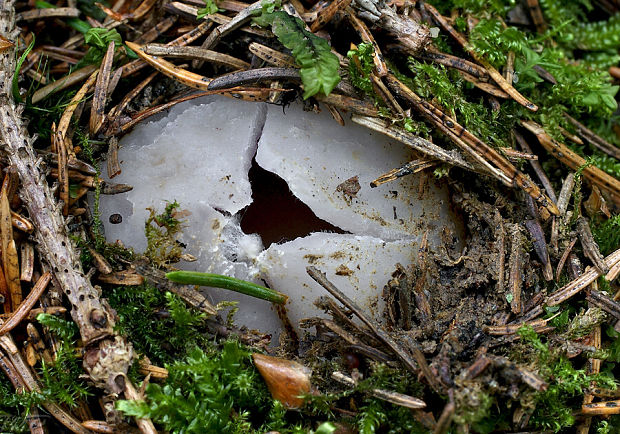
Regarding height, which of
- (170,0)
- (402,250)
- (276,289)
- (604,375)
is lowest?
(604,375)

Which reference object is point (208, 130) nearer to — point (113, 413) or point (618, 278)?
point (113, 413)

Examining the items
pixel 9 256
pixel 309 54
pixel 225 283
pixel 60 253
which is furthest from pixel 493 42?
Result: pixel 9 256

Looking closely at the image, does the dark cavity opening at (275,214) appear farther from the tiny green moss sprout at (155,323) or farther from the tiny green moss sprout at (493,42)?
the tiny green moss sprout at (493,42)

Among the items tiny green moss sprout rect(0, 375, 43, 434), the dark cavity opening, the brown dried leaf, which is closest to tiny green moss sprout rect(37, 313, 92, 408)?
tiny green moss sprout rect(0, 375, 43, 434)

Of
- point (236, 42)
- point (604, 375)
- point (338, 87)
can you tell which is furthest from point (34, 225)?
point (604, 375)

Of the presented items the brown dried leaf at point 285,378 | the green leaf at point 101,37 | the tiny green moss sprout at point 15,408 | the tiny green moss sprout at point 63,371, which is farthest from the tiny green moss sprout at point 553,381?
the green leaf at point 101,37

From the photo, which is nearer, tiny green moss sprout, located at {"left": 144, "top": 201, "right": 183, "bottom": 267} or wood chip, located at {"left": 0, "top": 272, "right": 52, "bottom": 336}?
wood chip, located at {"left": 0, "top": 272, "right": 52, "bottom": 336}

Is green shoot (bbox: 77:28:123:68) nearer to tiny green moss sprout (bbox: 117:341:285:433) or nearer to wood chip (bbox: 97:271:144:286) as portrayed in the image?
wood chip (bbox: 97:271:144:286)
